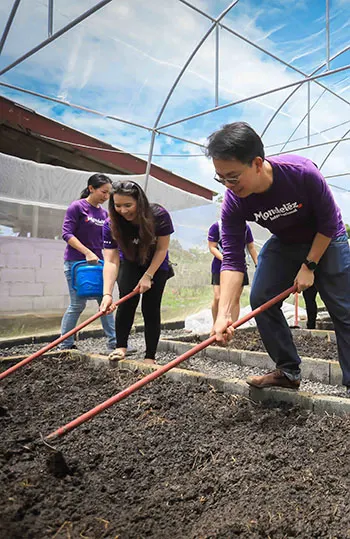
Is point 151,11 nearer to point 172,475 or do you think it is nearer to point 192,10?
point 192,10

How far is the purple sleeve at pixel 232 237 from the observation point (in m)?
2.29

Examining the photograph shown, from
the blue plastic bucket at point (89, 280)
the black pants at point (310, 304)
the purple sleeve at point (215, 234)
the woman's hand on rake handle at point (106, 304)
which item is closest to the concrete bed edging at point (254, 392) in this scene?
the woman's hand on rake handle at point (106, 304)

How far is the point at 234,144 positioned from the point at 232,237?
0.64 metres

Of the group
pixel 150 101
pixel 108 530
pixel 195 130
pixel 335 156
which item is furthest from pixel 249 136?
pixel 335 156

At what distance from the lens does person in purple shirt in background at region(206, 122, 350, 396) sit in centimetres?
188

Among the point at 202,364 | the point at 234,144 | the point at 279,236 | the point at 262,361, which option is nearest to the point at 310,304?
the point at 262,361

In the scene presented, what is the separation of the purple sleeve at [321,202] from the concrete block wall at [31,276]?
371 cm

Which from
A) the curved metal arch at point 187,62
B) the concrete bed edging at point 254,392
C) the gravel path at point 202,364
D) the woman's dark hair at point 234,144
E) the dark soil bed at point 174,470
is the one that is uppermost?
the curved metal arch at point 187,62

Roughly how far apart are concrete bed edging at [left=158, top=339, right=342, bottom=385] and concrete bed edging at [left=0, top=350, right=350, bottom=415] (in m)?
0.87

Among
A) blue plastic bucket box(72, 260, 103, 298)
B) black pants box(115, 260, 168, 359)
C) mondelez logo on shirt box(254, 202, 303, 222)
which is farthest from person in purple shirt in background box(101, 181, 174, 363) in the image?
mondelez logo on shirt box(254, 202, 303, 222)

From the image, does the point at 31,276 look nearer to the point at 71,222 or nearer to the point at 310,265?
the point at 71,222

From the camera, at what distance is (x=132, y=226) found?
3.11 meters

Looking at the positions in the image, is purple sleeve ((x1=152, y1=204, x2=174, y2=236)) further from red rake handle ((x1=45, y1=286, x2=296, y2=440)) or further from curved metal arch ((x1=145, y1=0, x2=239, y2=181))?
curved metal arch ((x1=145, y1=0, x2=239, y2=181))

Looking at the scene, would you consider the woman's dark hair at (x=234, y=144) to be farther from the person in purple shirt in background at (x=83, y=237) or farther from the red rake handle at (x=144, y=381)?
the person in purple shirt in background at (x=83, y=237)
